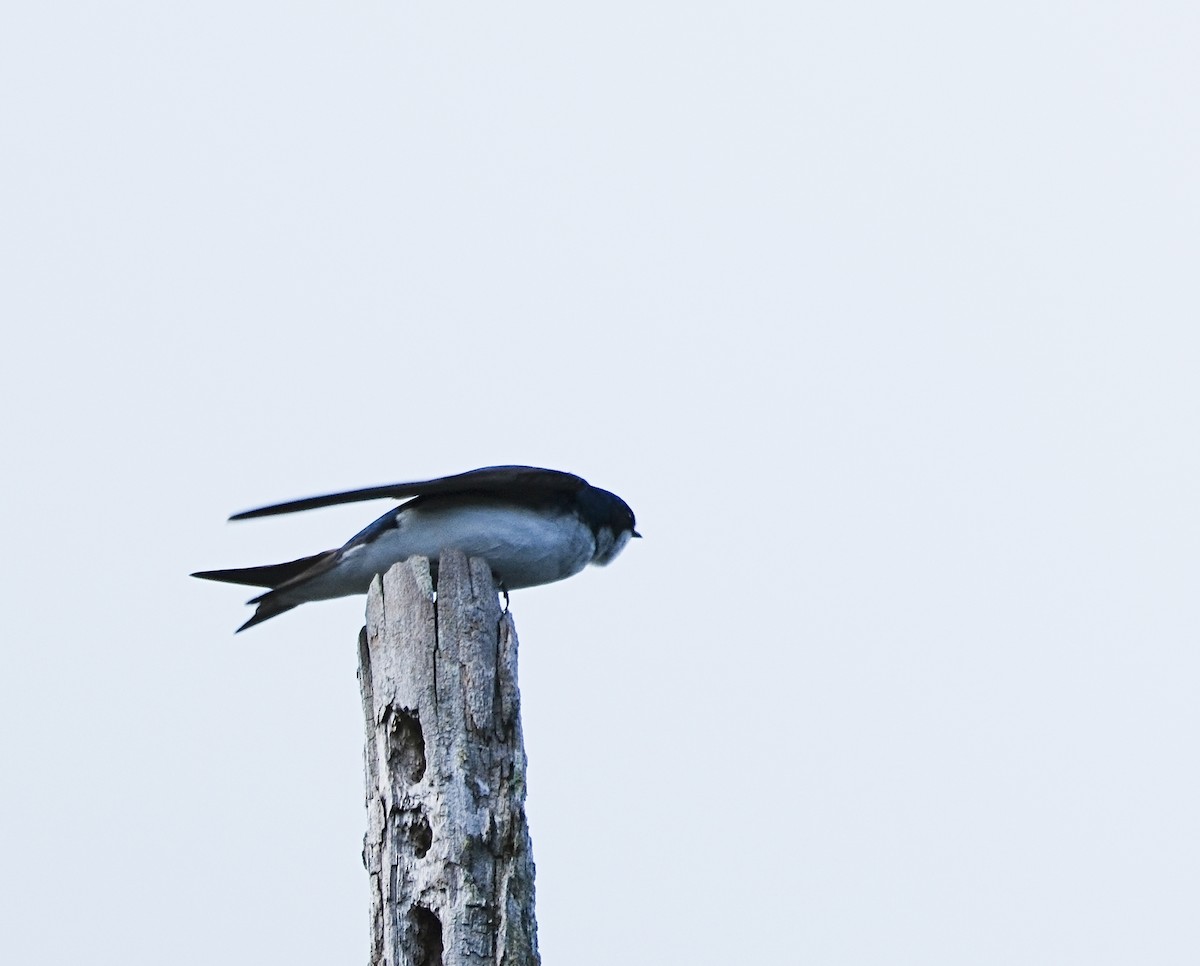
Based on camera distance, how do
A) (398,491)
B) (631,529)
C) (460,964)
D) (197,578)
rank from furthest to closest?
(631,529) → (197,578) → (398,491) → (460,964)

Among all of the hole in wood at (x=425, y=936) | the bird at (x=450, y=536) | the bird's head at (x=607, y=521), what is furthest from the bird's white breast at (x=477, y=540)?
the hole in wood at (x=425, y=936)

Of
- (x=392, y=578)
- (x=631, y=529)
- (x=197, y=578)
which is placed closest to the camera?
(x=392, y=578)

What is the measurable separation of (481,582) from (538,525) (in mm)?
873

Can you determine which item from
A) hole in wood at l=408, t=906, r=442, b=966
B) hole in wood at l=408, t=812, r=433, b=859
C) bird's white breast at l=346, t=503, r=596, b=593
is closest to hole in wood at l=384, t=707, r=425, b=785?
hole in wood at l=408, t=812, r=433, b=859

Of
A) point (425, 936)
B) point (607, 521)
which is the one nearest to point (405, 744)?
point (425, 936)

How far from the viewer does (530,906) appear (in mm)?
3947

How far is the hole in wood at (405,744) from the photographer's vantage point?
13.6 feet

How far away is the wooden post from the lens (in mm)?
3908

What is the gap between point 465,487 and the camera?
511 cm

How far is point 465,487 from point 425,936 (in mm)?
1627

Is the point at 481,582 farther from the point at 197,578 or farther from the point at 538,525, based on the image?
the point at 197,578

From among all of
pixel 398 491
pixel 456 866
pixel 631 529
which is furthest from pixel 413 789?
pixel 631 529

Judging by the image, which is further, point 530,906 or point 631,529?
point 631,529

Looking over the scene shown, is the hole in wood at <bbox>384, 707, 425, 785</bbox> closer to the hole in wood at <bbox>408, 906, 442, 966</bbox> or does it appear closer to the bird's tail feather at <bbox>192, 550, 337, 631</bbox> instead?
the hole in wood at <bbox>408, 906, 442, 966</bbox>
